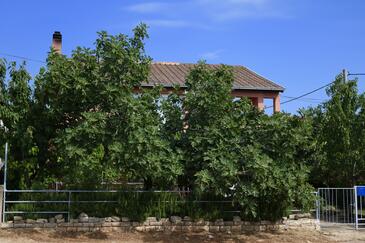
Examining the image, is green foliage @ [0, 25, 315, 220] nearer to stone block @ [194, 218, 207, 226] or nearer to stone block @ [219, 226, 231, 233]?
stone block @ [194, 218, 207, 226]

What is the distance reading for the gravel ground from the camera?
44.3 ft

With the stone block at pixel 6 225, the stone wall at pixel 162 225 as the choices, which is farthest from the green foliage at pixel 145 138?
the stone block at pixel 6 225

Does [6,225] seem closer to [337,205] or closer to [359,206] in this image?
[337,205]

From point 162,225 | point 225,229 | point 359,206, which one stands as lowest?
point 225,229

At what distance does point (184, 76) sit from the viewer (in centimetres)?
2680

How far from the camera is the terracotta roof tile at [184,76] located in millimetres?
26525

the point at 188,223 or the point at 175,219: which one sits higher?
the point at 175,219

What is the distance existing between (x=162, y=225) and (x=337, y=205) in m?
7.17

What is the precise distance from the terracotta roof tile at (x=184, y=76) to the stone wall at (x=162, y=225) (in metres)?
11.0

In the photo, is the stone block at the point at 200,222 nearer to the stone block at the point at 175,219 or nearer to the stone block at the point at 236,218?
the stone block at the point at 175,219

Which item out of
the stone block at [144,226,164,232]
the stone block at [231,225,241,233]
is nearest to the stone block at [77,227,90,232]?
the stone block at [144,226,164,232]

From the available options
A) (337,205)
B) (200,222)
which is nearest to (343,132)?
(337,205)

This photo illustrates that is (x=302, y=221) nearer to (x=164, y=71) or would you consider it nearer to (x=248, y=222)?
(x=248, y=222)

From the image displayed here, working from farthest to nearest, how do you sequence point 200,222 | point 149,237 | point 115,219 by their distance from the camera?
point 200,222, point 115,219, point 149,237
